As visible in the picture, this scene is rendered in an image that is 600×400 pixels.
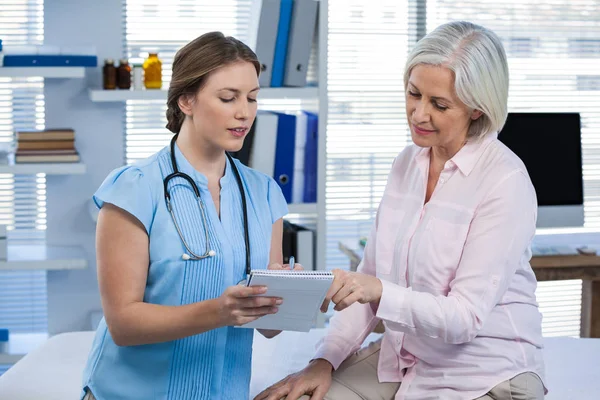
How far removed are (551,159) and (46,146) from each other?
75.8 inches

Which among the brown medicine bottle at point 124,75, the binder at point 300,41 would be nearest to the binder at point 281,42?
the binder at point 300,41

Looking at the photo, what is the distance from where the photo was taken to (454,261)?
182cm

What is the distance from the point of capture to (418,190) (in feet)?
6.36

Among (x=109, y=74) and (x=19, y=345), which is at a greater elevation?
(x=109, y=74)

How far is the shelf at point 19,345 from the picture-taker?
324 cm

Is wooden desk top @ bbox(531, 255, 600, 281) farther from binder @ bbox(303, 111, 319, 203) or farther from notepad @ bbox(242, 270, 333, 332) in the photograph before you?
notepad @ bbox(242, 270, 333, 332)

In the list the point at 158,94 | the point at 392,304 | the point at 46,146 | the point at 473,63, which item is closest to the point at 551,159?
the point at 158,94

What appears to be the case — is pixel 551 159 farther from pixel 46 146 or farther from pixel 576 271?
pixel 46 146

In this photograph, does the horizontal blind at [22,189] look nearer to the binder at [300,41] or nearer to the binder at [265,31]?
the binder at [265,31]

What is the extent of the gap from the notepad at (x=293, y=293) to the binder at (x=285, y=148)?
1448 millimetres

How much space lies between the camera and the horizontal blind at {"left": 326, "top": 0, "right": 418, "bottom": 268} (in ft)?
12.9

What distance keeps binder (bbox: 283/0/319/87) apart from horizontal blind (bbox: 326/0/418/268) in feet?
2.65

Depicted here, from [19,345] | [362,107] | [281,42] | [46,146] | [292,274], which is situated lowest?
[19,345]

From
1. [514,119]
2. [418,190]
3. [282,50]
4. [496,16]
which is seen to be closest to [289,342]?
[418,190]
